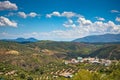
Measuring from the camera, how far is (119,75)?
5866cm

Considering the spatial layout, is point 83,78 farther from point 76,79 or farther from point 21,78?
point 21,78

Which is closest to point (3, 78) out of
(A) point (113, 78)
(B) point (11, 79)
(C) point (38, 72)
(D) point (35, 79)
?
(B) point (11, 79)

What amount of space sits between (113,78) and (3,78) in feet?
394

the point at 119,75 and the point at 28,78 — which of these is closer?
the point at 119,75

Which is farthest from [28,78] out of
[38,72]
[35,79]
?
[38,72]

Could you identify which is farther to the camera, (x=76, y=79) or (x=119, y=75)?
(x=119, y=75)

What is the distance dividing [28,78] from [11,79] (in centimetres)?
1313

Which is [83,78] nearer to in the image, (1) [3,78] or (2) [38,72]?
(1) [3,78]

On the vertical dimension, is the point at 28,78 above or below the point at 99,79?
below

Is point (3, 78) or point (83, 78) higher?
point (83, 78)

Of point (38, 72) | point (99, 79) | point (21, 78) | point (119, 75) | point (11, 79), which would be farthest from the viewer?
point (38, 72)

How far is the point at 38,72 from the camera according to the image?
200m

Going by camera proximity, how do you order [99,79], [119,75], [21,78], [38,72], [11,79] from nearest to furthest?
[99,79]
[119,75]
[11,79]
[21,78]
[38,72]

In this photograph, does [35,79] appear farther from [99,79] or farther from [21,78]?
[99,79]
